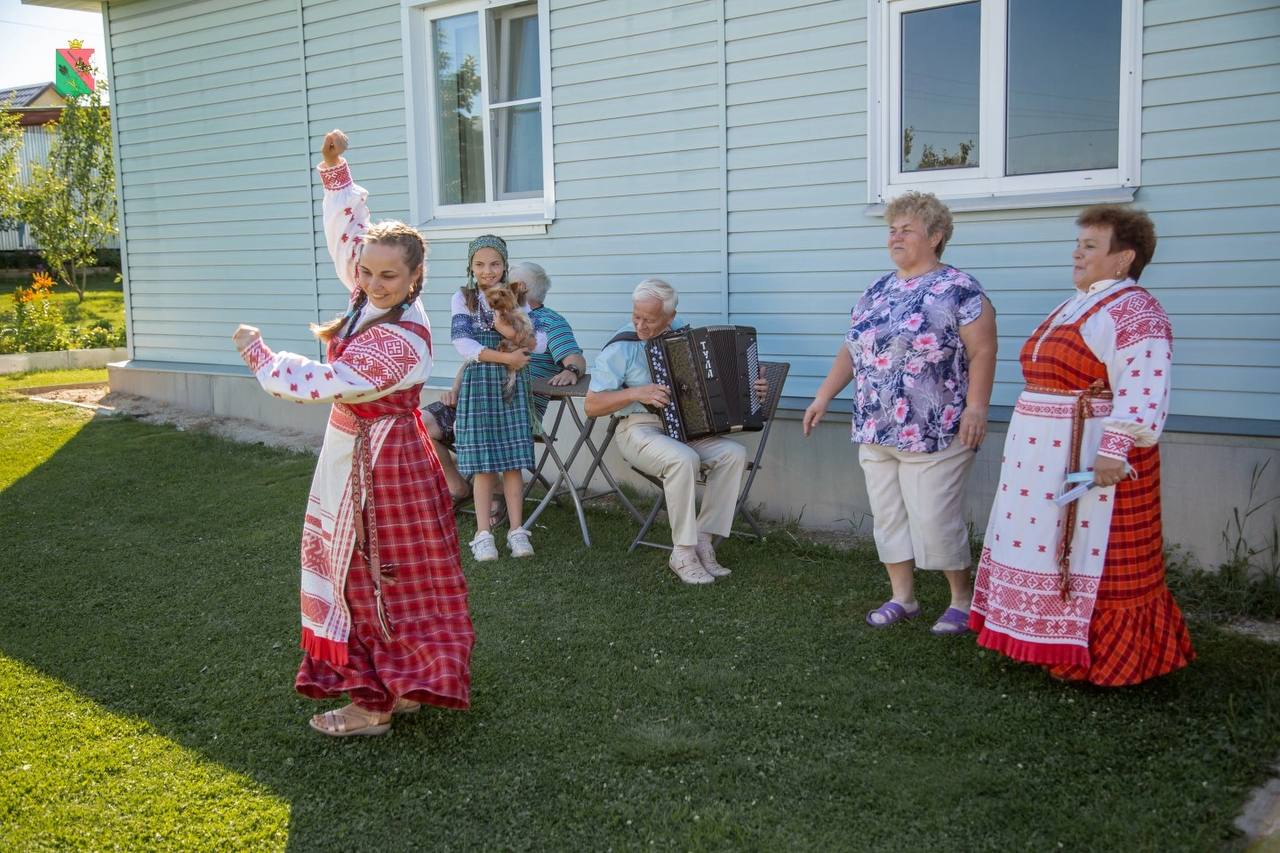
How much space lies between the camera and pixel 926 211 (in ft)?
13.8

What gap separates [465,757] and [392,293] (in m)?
1.43

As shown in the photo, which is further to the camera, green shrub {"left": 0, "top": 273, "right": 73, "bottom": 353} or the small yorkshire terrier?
green shrub {"left": 0, "top": 273, "right": 73, "bottom": 353}

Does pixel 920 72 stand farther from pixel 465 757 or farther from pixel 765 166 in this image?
pixel 465 757

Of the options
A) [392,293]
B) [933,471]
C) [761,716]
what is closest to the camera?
[392,293]

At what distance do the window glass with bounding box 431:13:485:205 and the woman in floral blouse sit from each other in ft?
13.3

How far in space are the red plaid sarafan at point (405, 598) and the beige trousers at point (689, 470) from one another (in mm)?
1726

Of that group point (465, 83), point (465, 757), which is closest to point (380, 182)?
point (465, 83)

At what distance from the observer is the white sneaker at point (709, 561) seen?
523 cm

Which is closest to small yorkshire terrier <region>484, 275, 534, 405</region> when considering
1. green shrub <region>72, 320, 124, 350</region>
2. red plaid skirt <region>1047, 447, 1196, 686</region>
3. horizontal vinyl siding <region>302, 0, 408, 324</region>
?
horizontal vinyl siding <region>302, 0, 408, 324</region>

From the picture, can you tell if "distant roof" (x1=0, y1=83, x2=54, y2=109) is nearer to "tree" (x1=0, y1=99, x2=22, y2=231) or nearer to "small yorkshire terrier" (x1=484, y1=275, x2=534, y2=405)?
"tree" (x1=0, y1=99, x2=22, y2=231)

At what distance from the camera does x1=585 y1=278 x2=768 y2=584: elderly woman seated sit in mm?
5156

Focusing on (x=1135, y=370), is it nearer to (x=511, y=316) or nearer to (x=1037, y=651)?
(x=1037, y=651)

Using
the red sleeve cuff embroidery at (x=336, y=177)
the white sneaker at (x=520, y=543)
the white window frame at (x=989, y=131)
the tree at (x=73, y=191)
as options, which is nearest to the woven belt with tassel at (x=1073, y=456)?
the white window frame at (x=989, y=131)

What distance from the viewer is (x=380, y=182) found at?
8.05m
